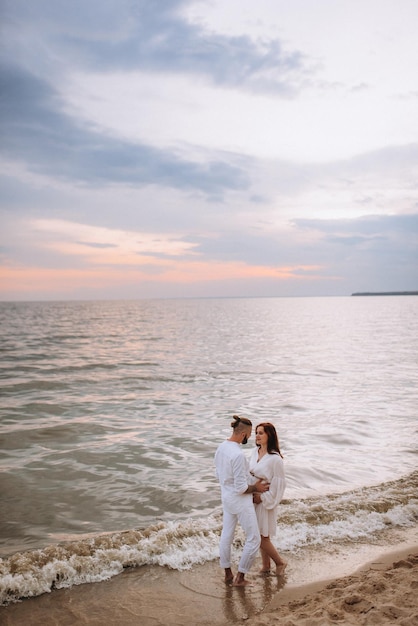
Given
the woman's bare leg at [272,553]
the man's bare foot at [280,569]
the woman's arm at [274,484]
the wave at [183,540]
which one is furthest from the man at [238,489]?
the wave at [183,540]

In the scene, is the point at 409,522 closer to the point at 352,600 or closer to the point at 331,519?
the point at 331,519

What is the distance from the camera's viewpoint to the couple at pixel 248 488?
5637mm

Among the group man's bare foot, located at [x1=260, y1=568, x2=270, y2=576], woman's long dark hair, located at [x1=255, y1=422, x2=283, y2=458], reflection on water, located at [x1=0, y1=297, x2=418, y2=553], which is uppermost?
woman's long dark hair, located at [x1=255, y1=422, x2=283, y2=458]

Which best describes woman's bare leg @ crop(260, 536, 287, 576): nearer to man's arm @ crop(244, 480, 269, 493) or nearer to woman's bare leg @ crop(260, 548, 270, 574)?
woman's bare leg @ crop(260, 548, 270, 574)

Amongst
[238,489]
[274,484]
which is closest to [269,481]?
[274,484]

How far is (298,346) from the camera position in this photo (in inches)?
1736

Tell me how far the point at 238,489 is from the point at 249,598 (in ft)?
4.58

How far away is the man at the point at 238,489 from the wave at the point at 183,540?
53.1 inches

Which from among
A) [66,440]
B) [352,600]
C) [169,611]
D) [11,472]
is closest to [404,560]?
[352,600]

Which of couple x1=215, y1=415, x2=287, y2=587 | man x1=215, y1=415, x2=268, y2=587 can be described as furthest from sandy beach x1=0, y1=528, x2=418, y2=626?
man x1=215, y1=415, x2=268, y2=587

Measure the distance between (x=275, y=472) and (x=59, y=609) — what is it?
302 centimetres

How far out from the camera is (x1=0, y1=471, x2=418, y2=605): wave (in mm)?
6438

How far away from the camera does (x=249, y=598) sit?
229 inches

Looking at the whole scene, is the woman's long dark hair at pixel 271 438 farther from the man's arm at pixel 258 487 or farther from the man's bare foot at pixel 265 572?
the man's bare foot at pixel 265 572
